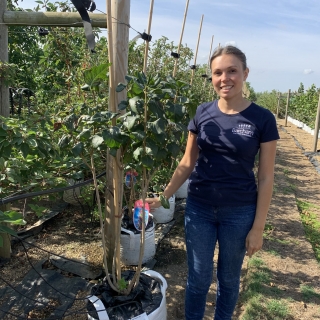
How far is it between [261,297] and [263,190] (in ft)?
4.62

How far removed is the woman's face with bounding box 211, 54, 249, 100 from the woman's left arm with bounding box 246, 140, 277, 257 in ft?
1.02

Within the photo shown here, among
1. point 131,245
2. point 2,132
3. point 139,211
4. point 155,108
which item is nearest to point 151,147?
point 155,108

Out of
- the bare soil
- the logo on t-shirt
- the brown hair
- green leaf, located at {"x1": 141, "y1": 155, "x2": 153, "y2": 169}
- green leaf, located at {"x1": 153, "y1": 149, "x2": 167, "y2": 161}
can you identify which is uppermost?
the brown hair

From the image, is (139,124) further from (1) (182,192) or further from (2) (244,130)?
(1) (182,192)

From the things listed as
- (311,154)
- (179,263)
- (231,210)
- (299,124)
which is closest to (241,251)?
(231,210)

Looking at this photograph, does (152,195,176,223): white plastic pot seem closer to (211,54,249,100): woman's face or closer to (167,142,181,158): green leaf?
(167,142,181,158): green leaf

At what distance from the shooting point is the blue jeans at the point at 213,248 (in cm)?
182

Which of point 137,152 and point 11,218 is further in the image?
point 137,152

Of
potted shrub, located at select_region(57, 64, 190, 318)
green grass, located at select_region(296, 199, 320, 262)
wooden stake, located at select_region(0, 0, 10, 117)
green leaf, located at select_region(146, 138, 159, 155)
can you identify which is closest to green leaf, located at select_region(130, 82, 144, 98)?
potted shrub, located at select_region(57, 64, 190, 318)

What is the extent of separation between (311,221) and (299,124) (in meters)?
15.7

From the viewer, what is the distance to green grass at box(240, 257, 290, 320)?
8.31ft

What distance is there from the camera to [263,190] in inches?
68.8

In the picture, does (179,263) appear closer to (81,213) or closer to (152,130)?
(81,213)

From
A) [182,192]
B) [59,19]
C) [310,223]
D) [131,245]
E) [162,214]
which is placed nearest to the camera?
[59,19]
